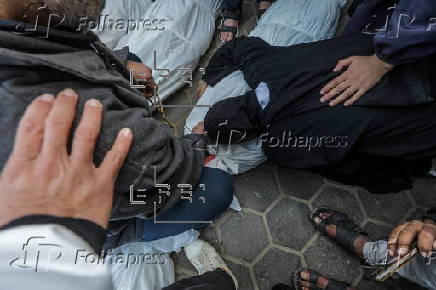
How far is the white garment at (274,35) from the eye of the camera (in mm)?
2186

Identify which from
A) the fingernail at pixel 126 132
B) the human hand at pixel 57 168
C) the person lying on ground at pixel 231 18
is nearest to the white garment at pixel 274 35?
the person lying on ground at pixel 231 18

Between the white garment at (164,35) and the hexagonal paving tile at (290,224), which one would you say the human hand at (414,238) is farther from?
the white garment at (164,35)

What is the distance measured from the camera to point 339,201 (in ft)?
7.56

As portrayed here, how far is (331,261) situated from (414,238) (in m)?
0.72

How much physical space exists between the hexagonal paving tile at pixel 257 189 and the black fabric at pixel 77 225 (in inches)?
60.4

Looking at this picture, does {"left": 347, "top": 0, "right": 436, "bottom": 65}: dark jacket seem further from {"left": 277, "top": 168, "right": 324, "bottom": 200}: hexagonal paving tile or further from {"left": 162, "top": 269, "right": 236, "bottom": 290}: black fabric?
{"left": 162, "top": 269, "right": 236, "bottom": 290}: black fabric

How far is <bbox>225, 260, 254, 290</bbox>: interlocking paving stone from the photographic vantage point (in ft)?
6.81

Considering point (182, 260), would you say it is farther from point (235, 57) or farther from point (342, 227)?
point (235, 57)

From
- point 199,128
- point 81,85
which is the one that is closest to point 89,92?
point 81,85

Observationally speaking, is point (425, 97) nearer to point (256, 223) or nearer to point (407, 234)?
point (407, 234)

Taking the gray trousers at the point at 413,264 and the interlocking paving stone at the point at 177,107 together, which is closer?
the gray trousers at the point at 413,264

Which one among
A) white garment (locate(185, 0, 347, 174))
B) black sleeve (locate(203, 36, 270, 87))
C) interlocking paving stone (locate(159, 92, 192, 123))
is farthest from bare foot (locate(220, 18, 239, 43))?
interlocking paving stone (locate(159, 92, 192, 123))

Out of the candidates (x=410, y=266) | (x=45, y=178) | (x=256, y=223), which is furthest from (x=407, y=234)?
(x=45, y=178)

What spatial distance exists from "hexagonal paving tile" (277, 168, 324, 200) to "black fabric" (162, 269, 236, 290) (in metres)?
0.84
